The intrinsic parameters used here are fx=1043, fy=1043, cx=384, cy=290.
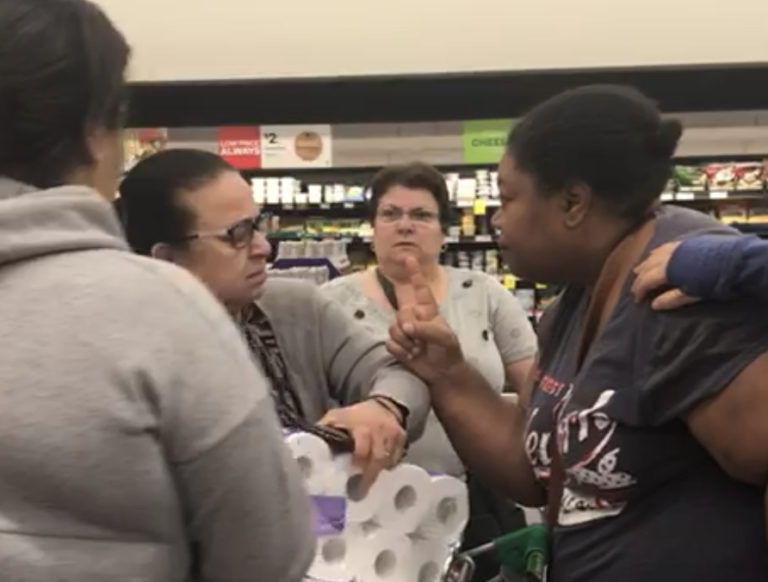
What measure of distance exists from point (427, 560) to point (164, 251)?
2.25ft

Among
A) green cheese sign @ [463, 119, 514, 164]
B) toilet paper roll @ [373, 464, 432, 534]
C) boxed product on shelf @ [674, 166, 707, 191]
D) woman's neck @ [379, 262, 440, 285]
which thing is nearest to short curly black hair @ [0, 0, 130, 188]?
toilet paper roll @ [373, 464, 432, 534]

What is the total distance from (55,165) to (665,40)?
21.6 feet

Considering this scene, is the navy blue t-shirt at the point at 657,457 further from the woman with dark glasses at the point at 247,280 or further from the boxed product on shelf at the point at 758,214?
the boxed product on shelf at the point at 758,214

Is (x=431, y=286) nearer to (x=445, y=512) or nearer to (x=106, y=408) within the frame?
(x=445, y=512)

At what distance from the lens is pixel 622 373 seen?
1485mm

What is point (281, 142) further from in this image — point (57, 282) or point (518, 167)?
point (57, 282)

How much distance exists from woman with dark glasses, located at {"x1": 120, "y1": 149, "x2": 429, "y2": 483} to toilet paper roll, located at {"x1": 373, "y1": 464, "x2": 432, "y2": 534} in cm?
12

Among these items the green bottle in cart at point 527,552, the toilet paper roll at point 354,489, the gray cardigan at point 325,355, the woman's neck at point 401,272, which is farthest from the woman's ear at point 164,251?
the woman's neck at point 401,272

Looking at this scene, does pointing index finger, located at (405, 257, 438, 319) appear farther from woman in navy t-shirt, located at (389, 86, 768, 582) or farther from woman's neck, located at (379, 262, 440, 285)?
woman's neck, located at (379, 262, 440, 285)

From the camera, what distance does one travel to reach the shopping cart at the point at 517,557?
5.45 feet

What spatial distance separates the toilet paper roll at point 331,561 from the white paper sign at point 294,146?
577cm

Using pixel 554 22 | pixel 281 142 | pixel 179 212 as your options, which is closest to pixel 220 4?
pixel 281 142

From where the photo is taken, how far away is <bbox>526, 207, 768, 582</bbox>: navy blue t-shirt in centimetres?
138

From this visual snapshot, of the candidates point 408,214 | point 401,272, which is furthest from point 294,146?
point 401,272
